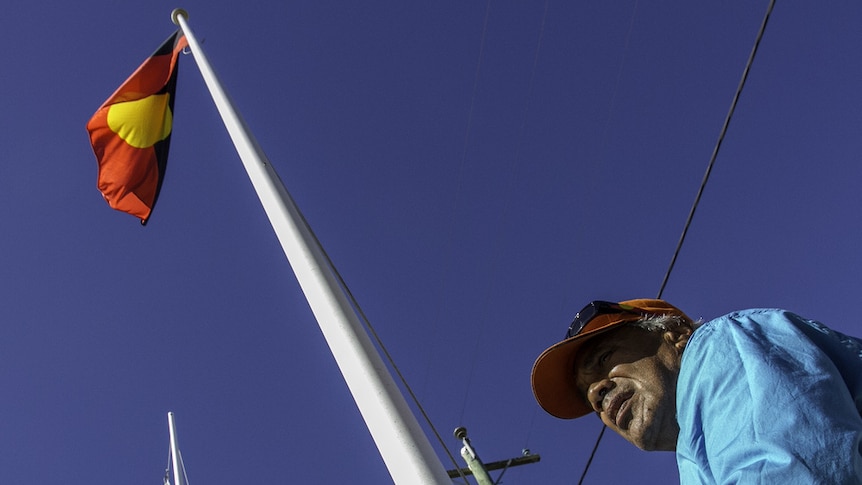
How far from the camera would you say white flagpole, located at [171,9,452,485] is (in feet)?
7.47

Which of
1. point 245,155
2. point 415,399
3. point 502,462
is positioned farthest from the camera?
point 502,462

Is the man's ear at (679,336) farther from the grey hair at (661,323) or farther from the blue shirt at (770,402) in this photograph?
the blue shirt at (770,402)

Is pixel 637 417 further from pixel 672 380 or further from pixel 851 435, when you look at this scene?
pixel 851 435

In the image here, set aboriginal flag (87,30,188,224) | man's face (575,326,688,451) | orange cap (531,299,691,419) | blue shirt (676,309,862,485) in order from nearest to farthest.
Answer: blue shirt (676,309,862,485), man's face (575,326,688,451), orange cap (531,299,691,419), aboriginal flag (87,30,188,224)

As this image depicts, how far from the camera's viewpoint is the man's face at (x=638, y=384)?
2166mm

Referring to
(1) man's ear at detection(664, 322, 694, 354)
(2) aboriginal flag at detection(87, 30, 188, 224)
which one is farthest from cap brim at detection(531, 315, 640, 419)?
(2) aboriginal flag at detection(87, 30, 188, 224)

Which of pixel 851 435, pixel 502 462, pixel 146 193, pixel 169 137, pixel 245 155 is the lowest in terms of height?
pixel 502 462

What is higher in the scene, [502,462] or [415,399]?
[415,399]

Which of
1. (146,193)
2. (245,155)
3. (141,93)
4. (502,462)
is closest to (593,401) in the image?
(245,155)

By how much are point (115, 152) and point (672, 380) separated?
6323 millimetres

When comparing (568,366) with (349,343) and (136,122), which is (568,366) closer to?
(349,343)

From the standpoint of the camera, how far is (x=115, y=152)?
283 inches

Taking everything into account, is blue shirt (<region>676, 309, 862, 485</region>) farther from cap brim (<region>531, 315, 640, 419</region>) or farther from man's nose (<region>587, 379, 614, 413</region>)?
cap brim (<region>531, 315, 640, 419</region>)

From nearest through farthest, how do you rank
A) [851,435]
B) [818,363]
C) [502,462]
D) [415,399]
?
[851,435] → [818,363] → [415,399] → [502,462]
